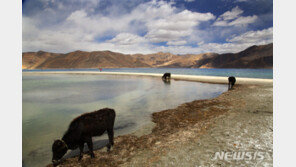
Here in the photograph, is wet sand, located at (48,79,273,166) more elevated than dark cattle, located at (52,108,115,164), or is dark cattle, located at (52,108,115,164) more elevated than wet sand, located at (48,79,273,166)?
dark cattle, located at (52,108,115,164)

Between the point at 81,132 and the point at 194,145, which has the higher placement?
the point at 81,132

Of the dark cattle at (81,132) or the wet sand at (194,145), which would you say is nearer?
the wet sand at (194,145)

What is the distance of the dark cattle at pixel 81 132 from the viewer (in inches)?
181

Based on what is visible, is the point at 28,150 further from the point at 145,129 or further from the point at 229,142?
the point at 229,142

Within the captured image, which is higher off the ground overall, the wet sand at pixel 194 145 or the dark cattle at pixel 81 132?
the dark cattle at pixel 81 132

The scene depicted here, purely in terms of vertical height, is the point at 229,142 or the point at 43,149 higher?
the point at 229,142

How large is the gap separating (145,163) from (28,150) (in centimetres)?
559

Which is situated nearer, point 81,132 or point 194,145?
point 81,132

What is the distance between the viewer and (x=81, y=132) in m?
4.73

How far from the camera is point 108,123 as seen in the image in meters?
5.59

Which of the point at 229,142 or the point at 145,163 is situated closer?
the point at 145,163

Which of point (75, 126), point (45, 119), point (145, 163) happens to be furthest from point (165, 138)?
point (45, 119)

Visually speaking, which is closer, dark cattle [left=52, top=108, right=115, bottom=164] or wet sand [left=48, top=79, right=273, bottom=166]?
wet sand [left=48, top=79, right=273, bottom=166]

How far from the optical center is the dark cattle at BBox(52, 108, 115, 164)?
4602 millimetres
